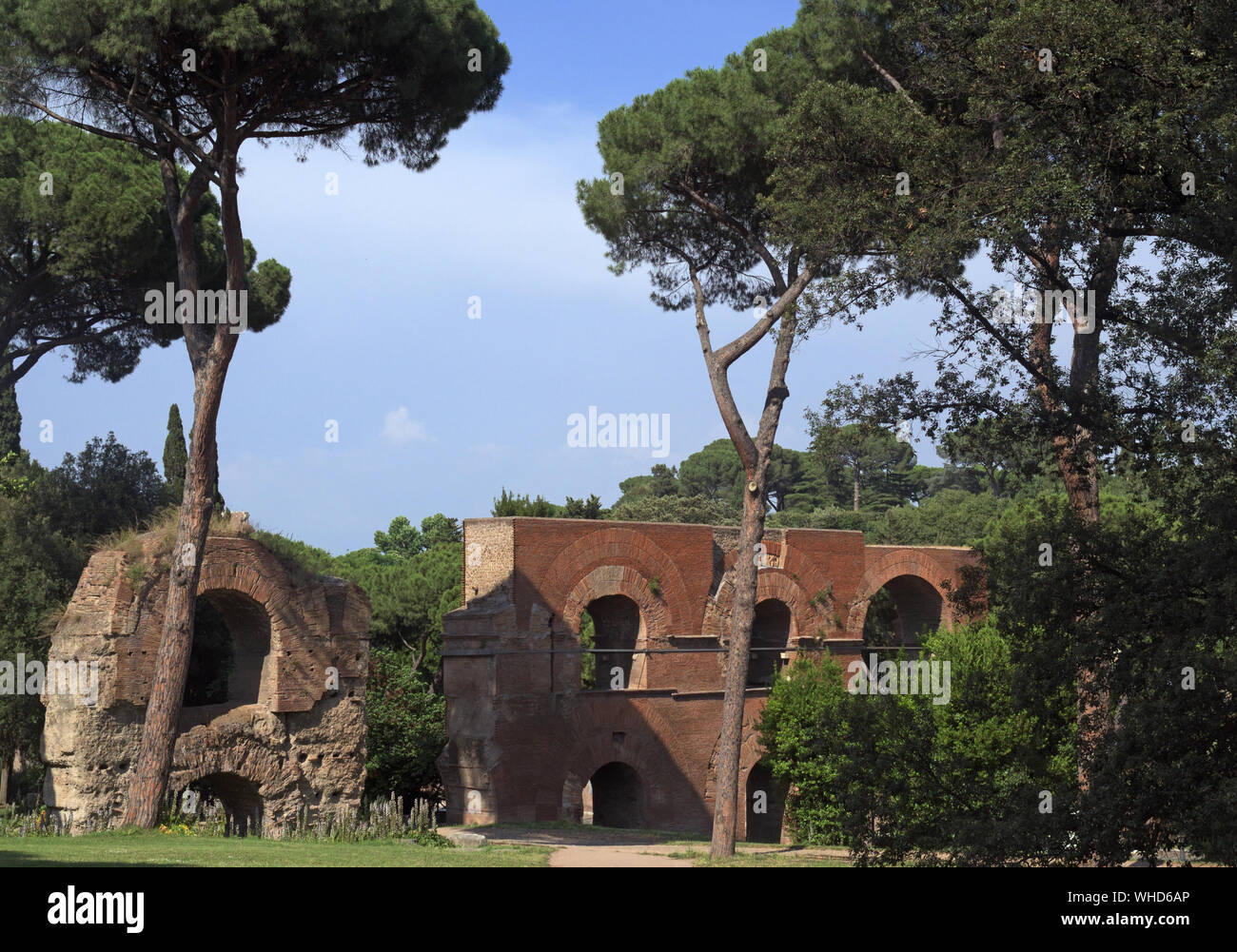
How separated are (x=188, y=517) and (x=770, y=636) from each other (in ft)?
38.5

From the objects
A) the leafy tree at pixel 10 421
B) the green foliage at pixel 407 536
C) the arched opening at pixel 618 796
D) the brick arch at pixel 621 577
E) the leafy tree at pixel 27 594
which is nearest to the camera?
the leafy tree at pixel 27 594

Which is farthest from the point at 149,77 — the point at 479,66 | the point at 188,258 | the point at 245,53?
the point at 479,66

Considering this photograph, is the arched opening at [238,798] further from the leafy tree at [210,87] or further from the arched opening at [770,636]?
the arched opening at [770,636]

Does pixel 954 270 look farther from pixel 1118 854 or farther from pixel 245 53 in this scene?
pixel 245 53

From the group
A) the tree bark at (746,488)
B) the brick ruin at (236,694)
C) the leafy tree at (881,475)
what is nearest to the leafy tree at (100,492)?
the brick ruin at (236,694)

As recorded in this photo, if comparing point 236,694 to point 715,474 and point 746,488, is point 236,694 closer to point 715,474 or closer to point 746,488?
point 746,488

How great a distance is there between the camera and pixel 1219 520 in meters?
7.58

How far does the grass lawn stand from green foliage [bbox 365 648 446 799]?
8.38m

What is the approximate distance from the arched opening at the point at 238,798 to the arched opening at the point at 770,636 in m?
9.35

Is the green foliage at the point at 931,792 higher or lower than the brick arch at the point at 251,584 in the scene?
lower

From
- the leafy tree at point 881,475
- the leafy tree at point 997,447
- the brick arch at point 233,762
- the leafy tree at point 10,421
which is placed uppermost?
the leafy tree at point 881,475

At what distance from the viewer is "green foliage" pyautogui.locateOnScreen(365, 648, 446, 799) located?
20.9 meters

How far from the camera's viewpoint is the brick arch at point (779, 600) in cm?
1950

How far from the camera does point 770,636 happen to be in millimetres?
21484
